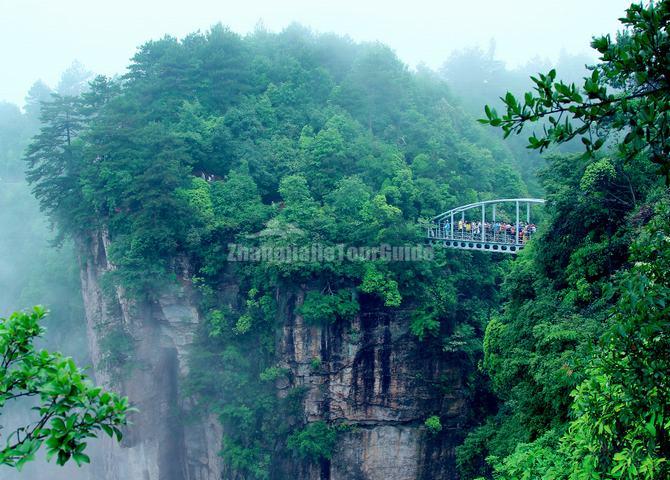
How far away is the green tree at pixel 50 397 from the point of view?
132 inches

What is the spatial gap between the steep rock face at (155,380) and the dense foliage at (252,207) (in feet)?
3.14

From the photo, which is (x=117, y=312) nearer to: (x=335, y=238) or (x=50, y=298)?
(x=335, y=238)

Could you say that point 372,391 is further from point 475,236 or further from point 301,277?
point 475,236

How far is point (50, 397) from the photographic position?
11.7 feet

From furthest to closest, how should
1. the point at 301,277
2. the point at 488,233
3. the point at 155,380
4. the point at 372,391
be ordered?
the point at 488,233
the point at 155,380
the point at 372,391
the point at 301,277

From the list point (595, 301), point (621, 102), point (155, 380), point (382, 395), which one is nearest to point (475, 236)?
point (382, 395)

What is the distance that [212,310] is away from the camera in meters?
19.4

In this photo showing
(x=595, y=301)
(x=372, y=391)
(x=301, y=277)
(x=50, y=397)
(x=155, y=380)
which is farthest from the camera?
(x=155, y=380)

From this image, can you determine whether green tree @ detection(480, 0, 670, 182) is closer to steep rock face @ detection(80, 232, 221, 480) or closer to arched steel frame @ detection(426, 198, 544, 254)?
arched steel frame @ detection(426, 198, 544, 254)

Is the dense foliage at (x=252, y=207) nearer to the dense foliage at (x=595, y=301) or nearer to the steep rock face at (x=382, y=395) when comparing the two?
the steep rock face at (x=382, y=395)

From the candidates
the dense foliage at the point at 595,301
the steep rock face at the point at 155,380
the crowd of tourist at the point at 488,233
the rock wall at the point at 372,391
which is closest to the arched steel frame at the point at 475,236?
the crowd of tourist at the point at 488,233

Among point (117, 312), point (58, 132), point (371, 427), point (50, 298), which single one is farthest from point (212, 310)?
point (50, 298)

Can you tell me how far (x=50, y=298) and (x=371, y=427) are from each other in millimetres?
20149

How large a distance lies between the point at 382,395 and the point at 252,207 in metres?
7.96
